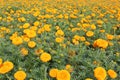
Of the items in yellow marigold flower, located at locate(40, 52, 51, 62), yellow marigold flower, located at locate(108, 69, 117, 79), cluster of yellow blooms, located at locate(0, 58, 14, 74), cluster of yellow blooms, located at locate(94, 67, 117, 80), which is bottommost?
yellow marigold flower, located at locate(108, 69, 117, 79)

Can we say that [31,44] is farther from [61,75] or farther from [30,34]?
[61,75]

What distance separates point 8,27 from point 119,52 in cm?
202

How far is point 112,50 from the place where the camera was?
371 cm

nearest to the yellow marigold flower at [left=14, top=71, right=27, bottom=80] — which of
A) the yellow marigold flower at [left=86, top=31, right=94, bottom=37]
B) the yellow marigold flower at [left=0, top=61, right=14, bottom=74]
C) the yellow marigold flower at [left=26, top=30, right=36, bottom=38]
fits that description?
the yellow marigold flower at [left=0, top=61, right=14, bottom=74]

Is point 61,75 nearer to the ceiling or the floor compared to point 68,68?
nearer to the ceiling

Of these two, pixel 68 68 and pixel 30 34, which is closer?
pixel 68 68

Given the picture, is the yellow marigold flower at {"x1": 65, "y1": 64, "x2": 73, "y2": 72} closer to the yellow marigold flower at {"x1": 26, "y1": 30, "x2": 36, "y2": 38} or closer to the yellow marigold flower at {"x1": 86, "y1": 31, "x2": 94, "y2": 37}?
the yellow marigold flower at {"x1": 26, "y1": 30, "x2": 36, "y2": 38}

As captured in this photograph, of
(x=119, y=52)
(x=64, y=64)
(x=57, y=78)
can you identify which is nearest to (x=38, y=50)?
(x=64, y=64)

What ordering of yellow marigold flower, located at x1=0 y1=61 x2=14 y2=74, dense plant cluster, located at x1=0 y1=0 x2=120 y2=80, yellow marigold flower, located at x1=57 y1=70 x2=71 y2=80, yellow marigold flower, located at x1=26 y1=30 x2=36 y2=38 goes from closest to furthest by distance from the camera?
yellow marigold flower, located at x1=57 y1=70 x2=71 y2=80 → yellow marigold flower, located at x1=0 y1=61 x2=14 y2=74 → dense plant cluster, located at x1=0 y1=0 x2=120 y2=80 → yellow marigold flower, located at x1=26 y1=30 x2=36 y2=38

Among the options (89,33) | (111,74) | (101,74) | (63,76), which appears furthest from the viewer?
(89,33)

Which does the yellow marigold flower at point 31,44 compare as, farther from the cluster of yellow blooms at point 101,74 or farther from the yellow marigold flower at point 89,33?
the yellow marigold flower at point 89,33

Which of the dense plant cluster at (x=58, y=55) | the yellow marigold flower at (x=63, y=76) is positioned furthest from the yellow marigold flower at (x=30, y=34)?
the yellow marigold flower at (x=63, y=76)

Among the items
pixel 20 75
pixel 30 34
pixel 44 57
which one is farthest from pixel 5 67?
pixel 30 34

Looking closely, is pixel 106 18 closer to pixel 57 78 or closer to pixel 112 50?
pixel 112 50
